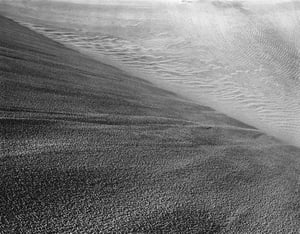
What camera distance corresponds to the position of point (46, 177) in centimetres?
136

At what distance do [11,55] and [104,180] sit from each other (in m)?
2.06

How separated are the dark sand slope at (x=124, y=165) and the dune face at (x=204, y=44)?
3.94ft

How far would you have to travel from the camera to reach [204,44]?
5.99 m

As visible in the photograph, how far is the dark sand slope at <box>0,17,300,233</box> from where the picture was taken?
1.24 metres

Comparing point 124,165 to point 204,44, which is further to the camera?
point 204,44

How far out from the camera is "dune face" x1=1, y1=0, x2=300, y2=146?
427 centimetres

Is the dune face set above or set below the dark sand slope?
above

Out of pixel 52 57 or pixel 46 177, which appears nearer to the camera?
pixel 46 177

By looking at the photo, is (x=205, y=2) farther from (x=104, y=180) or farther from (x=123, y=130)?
(x=104, y=180)

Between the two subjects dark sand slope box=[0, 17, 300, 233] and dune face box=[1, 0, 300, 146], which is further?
dune face box=[1, 0, 300, 146]

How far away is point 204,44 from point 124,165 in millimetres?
4684

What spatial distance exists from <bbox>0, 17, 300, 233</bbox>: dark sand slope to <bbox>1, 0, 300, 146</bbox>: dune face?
1200mm

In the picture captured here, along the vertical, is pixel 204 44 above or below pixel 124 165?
above

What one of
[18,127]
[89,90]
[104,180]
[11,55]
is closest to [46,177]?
[104,180]
